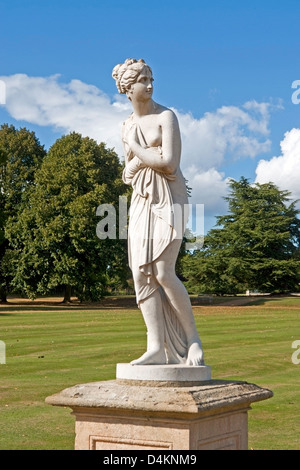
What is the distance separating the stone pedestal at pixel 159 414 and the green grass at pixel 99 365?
343 centimetres

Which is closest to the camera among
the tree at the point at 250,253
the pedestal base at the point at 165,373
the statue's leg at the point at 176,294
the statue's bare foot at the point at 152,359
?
the pedestal base at the point at 165,373

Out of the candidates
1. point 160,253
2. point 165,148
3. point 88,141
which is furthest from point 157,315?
point 88,141

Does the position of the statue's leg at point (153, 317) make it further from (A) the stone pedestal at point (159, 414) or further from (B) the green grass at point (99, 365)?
(B) the green grass at point (99, 365)

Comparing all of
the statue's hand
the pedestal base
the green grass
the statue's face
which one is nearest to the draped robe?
the statue's hand

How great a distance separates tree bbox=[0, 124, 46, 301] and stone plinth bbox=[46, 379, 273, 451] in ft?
143

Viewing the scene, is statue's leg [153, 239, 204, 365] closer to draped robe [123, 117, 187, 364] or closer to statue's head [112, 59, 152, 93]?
draped robe [123, 117, 187, 364]

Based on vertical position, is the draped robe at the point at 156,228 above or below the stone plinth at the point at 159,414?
above

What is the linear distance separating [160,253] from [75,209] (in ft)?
139

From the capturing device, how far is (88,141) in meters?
57.6

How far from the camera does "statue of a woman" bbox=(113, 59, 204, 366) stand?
6547 millimetres

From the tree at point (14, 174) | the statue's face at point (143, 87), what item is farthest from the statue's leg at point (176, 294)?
the tree at point (14, 174)

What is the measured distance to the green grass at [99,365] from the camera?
10383 millimetres

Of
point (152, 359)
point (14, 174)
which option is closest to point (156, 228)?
point (152, 359)
